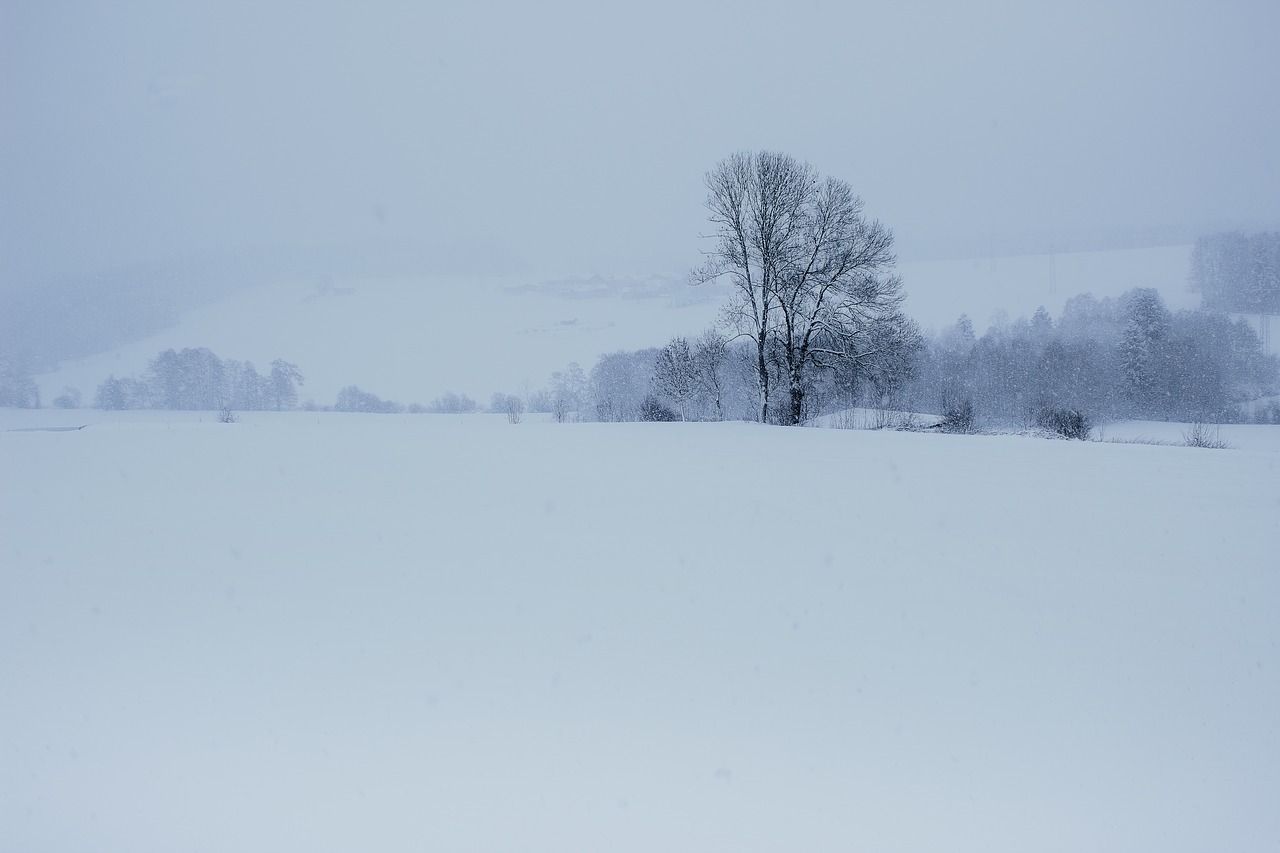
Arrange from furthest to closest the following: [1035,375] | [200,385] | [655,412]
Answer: [1035,375], [200,385], [655,412]

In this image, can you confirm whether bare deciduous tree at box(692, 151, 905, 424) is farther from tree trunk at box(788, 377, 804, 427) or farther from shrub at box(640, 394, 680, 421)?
shrub at box(640, 394, 680, 421)

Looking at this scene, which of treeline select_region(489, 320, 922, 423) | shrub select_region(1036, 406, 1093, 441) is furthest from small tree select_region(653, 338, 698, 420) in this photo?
shrub select_region(1036, 406, 1093, 441)

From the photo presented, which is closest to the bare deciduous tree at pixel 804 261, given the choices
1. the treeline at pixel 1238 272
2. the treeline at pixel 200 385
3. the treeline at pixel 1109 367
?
the treeline at pixel 1109 367

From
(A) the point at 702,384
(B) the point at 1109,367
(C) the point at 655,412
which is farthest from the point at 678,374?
(B) the point at 1109,367

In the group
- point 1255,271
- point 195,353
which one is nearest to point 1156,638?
point 195,353

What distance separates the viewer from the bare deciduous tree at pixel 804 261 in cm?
2361

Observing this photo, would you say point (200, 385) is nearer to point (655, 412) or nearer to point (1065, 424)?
point (655, 412)

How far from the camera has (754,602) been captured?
649 cm

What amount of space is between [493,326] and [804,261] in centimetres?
7340

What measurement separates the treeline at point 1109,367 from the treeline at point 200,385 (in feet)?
178

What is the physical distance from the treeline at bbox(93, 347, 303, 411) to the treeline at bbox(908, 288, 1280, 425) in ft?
178

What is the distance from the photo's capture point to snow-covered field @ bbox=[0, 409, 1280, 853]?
167 inches

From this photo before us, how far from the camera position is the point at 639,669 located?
17.8ft

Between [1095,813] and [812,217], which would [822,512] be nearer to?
[1095,813]
